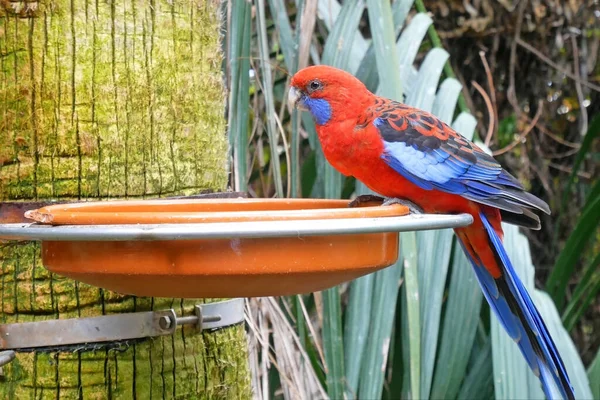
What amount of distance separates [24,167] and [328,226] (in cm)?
67

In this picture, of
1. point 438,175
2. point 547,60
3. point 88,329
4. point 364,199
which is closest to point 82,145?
point 88,329

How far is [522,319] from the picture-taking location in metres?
1.72

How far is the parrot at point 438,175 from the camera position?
166 cm

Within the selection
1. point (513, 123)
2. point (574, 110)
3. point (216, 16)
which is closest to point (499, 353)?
point (216, 16)

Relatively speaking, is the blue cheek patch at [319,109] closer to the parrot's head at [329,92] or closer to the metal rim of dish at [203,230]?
the parrot's head at [329,92]

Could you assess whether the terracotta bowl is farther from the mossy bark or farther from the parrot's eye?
the parrot's eye

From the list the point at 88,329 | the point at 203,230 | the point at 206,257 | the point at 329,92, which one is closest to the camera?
the point at 203,230

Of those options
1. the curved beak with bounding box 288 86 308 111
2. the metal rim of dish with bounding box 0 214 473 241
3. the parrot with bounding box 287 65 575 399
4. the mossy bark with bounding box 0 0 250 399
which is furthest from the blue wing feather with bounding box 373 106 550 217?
the metal rim of dish with bounding box 0 214 473 241

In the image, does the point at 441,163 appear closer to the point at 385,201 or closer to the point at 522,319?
the point at 385,201

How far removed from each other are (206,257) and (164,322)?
0.40m

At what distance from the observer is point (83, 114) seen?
129 cm

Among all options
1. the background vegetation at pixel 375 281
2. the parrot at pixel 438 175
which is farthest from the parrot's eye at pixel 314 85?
the background vegetation at pixel 375 281

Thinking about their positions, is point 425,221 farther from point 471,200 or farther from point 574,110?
point 574,110

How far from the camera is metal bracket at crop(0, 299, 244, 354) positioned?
124 cm
